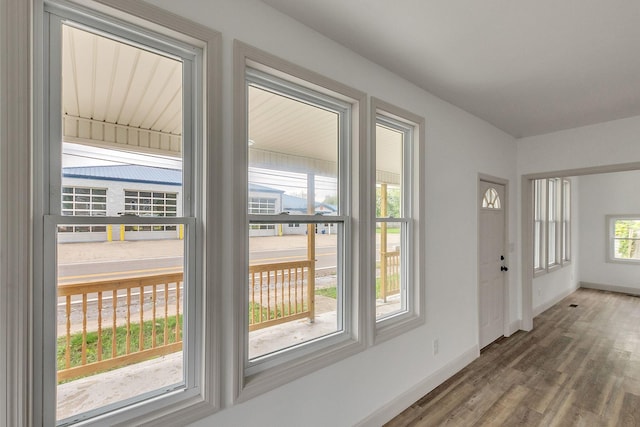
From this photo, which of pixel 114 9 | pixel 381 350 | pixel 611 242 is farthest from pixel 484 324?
pixel 611 242

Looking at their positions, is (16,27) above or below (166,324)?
above

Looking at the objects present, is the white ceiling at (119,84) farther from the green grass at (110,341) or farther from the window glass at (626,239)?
the window glass at (626,239)

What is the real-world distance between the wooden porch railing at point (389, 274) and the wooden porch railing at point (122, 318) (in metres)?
1.64

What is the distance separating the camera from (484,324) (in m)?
3.75

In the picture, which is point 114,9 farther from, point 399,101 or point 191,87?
point 399,101

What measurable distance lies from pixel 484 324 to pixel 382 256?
2088 millimetres

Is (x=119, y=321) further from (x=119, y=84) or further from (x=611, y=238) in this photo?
(x=611, y=238)

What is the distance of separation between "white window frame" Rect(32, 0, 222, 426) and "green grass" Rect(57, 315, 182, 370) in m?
0.07

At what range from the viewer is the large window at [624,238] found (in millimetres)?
6375

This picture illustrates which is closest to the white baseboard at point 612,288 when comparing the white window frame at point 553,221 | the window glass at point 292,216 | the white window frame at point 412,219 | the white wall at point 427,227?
the white window frame at point 553,221

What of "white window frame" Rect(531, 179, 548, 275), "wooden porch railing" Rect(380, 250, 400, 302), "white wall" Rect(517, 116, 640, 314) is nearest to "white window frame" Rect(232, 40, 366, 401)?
"wooden porch railing" Rect(380, 250, 400, 302)

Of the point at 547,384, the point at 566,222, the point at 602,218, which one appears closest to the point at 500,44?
the point at 547,384

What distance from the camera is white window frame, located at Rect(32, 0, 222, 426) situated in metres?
1.18

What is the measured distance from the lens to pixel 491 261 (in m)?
3.89
